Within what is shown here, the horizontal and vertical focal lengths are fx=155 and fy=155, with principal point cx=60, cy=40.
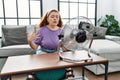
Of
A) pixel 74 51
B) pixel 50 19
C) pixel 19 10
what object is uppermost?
pixel 19 10

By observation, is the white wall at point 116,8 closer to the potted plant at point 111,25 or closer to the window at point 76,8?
the potted plant at point 111,25

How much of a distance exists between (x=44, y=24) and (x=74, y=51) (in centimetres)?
51

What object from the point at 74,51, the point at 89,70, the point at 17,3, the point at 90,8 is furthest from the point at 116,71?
the point at 17,3

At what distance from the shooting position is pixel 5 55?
2711mm

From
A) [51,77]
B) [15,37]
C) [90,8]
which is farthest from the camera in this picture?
[90,8]

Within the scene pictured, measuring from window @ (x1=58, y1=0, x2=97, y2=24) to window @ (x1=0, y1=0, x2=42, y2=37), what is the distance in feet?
2.26

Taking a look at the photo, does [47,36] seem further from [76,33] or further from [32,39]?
[76,33]

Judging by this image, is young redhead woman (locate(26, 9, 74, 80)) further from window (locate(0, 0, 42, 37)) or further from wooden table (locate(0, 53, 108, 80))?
window (locate(0, 0, 42, 37))

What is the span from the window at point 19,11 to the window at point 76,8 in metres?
0.69

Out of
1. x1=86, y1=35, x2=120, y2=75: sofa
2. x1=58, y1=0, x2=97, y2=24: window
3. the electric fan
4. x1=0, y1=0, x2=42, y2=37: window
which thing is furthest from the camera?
x1=58, y1=0, x2=97, y2=24: window

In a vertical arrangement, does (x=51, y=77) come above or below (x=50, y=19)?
below

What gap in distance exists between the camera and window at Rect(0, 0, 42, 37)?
13.0 ft

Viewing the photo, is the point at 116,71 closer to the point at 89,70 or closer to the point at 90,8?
the point at 89,70

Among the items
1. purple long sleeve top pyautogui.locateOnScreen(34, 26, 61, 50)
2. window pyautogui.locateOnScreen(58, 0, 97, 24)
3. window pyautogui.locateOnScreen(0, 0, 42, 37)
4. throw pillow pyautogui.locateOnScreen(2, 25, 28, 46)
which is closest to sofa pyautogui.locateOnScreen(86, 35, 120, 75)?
purple long sleeve top pyautogui.locateOnScreen(34, 26, 61, 50)
